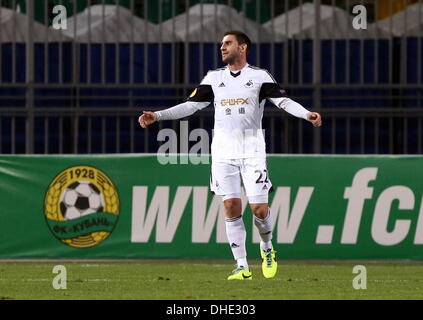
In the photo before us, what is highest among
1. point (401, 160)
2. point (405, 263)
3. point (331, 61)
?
point (331, 61)

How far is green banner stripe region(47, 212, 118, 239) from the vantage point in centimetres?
1453

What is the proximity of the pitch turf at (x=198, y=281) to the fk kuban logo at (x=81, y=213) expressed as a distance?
1.20ft

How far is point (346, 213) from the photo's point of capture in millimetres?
14594

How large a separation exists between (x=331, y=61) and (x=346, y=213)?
426 cm

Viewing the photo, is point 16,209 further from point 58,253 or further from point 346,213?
point 346,213

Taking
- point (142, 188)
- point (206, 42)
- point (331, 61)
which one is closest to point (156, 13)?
point (206, 42)

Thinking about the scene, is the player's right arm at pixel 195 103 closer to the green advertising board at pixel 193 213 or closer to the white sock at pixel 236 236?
the white sock at pixel 236 236

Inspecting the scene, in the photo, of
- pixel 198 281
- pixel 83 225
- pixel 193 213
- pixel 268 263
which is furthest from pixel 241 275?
pixel 83 225

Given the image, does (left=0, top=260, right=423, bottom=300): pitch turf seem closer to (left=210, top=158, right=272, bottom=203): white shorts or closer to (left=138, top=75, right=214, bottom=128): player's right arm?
(left=210, top=158, right=272, bottom=203): white shorts

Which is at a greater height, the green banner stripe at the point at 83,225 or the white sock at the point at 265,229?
the white sock at the point at 265,229

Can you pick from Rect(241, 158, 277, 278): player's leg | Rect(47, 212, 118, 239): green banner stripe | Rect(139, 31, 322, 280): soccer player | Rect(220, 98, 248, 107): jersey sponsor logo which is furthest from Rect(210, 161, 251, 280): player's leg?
Rect(47, 212, 118, 239): green banner stripe

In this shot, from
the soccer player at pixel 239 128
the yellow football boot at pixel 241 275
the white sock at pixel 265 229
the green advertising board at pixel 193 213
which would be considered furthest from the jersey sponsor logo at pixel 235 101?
the green advertising board at pixel 193 213

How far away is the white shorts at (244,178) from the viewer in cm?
1173

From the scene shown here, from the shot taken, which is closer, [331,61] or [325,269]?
[325,269]
